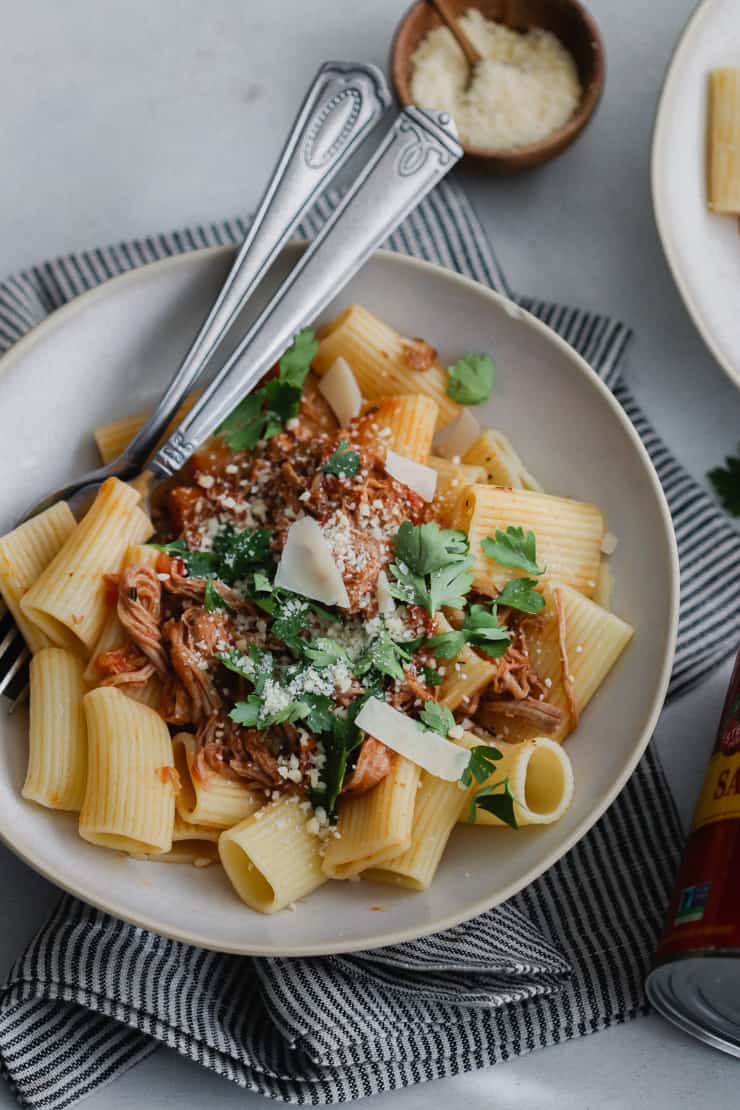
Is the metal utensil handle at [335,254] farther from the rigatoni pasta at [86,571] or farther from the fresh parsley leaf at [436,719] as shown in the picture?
the fresh parsley leaf at [436,719]

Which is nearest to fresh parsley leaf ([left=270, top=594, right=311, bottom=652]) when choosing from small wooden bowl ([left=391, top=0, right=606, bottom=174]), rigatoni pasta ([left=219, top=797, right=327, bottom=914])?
rigatoni pasta ([left=219, top=797, right=327, bottom=914])

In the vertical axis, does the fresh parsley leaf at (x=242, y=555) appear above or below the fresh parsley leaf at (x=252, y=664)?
above

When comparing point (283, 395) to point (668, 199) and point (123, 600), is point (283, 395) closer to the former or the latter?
point (123, 600)

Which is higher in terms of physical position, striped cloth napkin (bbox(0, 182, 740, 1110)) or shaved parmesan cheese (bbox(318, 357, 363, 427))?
shaved parmesan cheese (bbox(318, 357, 363, 427))

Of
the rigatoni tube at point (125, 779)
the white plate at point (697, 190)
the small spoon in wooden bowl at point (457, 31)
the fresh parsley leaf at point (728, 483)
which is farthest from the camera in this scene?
the small spoon in wooden bowl at point (457, 31)

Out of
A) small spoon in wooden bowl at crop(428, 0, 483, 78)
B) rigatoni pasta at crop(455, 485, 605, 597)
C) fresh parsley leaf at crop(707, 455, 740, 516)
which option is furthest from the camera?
small spoon in wooden bowl at crop(428, 0, 483, 78)

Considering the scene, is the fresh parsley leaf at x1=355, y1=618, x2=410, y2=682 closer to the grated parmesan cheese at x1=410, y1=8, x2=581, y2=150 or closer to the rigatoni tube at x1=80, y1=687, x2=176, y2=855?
the rigatoni tube at x1=80, y1=687, x2=176, y2=855

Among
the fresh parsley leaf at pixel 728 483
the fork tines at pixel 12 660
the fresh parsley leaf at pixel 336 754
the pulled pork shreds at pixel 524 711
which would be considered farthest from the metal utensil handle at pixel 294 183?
the fresh parsley leaf at pixel 728 483

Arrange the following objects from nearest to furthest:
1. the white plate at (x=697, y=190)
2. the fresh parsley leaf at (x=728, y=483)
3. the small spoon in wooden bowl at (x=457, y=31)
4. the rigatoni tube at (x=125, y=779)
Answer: the rigatoni tube at (x=125, y=779) < the white plate at (x=697, y=190) < the fresh parsley leaf at (x=728, y=483) < the small spoon in wooden bowl at (x=457, y=31)

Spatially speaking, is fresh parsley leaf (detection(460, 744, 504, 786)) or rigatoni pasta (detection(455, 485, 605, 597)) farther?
rigatoni pasta (detection(455, 485, 605, 597))
